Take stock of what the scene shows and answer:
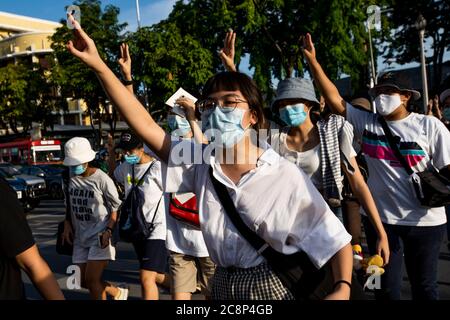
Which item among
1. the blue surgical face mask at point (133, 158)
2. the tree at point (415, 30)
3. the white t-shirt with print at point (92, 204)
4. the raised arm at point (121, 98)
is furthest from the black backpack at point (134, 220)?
the tree at point (415, 30)

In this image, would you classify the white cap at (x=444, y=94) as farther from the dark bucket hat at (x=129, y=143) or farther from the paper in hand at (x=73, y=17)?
the paper in hand at (x=73, y=17)

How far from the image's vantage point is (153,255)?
4.73m

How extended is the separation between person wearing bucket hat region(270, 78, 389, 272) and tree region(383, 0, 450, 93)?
75.1ft

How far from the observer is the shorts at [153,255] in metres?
4.72

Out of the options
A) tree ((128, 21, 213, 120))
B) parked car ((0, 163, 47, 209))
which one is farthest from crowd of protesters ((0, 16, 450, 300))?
tree ((128, 21, 213, 120))

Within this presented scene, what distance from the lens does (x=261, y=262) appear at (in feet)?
6.48

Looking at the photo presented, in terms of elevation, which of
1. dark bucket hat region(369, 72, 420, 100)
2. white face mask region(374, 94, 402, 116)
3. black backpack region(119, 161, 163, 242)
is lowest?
black backpack region(119, 161, 163, 242)

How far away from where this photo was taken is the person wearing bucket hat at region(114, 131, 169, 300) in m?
4.72

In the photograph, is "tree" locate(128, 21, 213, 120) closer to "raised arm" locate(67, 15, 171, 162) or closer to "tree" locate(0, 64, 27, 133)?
"tree" locate(0, 64, 27, 133)

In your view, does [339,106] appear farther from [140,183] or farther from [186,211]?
[140,183]

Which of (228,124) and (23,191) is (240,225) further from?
(23,191)

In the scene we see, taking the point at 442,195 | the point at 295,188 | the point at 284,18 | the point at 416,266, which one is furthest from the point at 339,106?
the point at 284,18

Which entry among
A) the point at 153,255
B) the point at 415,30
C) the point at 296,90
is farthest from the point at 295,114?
the point at 415,30
